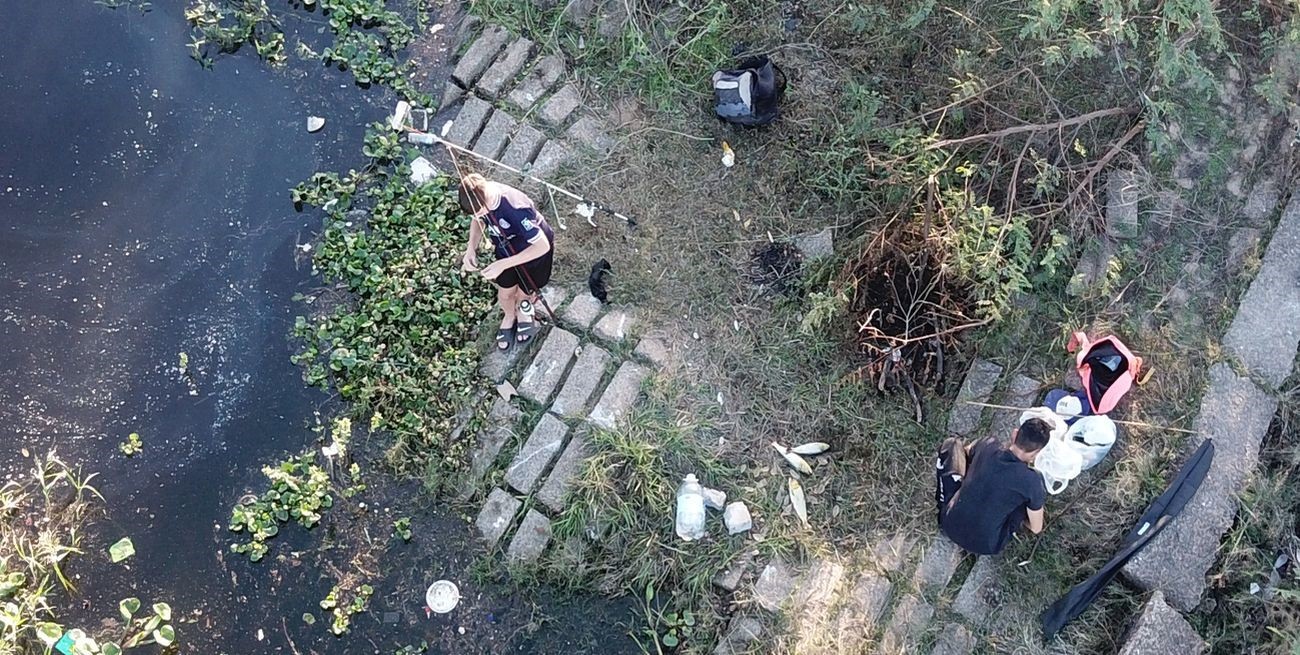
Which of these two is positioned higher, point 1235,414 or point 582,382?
point 1235,414

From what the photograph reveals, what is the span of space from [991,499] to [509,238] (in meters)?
2.56

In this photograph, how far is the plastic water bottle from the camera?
171 inches

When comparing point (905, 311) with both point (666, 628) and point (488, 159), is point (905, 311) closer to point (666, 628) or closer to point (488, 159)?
point (666, 628)

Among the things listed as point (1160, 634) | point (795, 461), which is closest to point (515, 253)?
point (795, 461)

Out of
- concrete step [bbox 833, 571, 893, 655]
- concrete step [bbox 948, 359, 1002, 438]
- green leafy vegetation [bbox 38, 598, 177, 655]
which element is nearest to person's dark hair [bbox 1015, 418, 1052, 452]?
concrete step [bbox 948, 359, 1002, 438]

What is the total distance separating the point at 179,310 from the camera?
473cm

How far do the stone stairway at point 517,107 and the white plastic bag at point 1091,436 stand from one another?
2.95 m

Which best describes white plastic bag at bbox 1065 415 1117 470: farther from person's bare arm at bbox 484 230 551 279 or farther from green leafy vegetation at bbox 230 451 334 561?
green leafy vegetation at bbox 230 451 334 561

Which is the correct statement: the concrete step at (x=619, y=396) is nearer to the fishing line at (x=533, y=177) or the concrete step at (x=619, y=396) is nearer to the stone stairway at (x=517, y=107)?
the fishing line at (x=533, y=177)

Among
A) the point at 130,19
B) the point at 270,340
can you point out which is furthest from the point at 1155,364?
the point at 130,19

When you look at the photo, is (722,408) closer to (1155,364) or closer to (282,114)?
(1155,364)

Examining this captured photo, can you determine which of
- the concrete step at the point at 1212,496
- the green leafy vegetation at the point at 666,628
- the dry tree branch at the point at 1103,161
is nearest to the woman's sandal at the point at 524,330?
the green leafy vegetation at the point at 666,628

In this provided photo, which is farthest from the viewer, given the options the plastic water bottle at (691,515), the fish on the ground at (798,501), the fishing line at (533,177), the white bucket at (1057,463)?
the fishing line at (533,177)

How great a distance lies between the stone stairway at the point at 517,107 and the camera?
5070 mm
